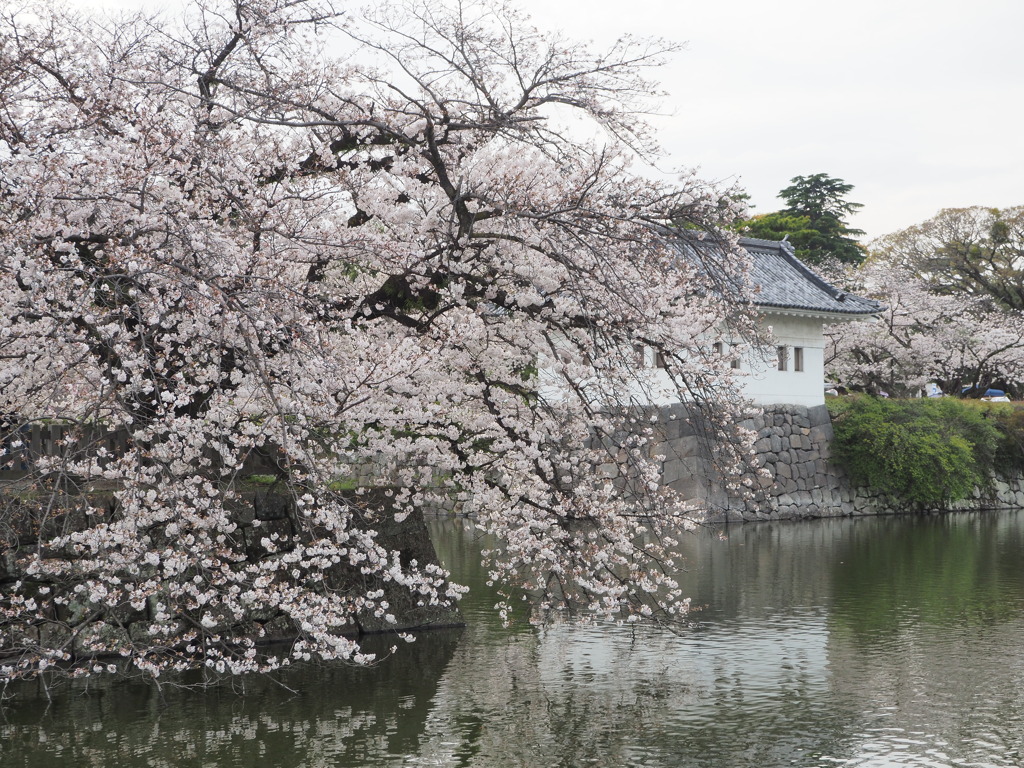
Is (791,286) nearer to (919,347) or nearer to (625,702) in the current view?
(919,347)

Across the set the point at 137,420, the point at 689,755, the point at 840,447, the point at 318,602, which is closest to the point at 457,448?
the point at 318,602

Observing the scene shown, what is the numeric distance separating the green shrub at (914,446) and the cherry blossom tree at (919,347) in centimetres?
433

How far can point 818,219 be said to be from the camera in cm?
3747

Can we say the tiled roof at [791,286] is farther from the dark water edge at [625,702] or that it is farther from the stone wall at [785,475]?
the dark water edge at [625,702]

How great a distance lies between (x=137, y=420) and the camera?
294 inches

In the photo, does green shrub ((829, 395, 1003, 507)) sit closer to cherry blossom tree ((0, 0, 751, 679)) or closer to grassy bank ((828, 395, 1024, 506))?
grassy bank ((828, 395, 1024, 506))

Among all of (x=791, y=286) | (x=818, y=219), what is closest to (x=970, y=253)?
(x=818, y=219)

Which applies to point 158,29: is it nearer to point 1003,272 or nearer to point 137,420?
point 137,420

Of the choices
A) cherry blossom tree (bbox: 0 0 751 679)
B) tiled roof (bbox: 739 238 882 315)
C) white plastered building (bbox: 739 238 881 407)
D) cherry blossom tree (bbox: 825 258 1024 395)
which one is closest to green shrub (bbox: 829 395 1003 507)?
white plastered building (bbox: 739 238 881 407)

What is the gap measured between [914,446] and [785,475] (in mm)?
3033

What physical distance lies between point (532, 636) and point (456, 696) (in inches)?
89.7

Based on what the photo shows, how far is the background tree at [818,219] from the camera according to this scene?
36250 millimetres

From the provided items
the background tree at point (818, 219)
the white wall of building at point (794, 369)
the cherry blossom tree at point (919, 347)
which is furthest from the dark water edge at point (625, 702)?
the background tree at point (818, 219)

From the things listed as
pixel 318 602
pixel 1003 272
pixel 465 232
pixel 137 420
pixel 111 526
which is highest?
pixel 1003 272
